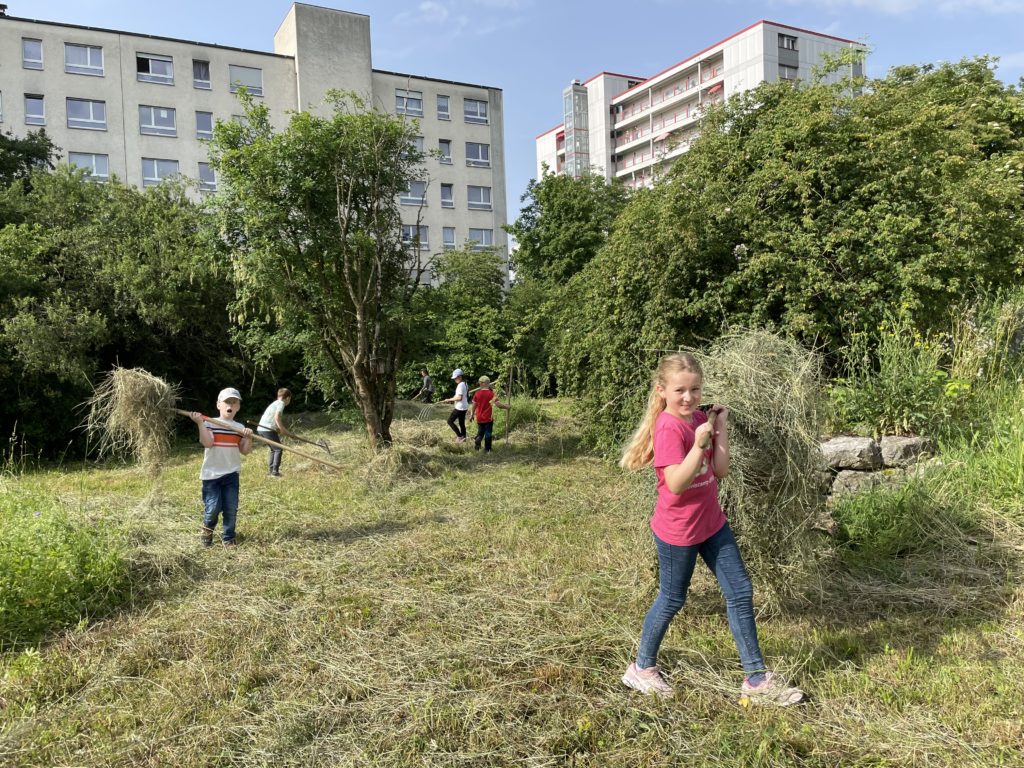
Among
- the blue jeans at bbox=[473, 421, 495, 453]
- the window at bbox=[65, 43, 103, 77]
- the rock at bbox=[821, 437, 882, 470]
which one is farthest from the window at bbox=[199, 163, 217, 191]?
the rock at bbox=[821, 437, 882, 470]

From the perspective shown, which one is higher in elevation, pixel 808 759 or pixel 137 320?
pixel 137 320

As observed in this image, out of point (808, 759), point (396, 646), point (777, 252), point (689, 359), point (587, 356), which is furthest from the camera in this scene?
point (587, 356)

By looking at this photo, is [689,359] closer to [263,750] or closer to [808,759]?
[808,759]

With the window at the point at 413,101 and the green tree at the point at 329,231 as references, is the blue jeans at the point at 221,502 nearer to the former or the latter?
the green tree at the point at 329,231

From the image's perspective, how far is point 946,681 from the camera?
317cm

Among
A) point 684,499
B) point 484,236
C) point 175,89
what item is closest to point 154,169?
point 175,89

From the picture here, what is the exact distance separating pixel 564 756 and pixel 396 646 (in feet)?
4.57

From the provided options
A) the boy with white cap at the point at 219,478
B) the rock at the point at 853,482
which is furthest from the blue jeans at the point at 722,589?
the boy with white cap at the point at 219,478

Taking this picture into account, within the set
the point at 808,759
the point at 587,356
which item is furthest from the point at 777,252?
the point at 808,759

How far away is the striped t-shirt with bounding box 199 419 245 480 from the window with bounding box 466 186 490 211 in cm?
3642

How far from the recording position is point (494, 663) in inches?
141

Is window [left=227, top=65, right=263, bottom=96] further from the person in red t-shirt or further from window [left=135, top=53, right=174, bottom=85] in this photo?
the person in red t-shirt

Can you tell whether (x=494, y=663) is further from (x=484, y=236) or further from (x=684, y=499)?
(x=484, y=236)

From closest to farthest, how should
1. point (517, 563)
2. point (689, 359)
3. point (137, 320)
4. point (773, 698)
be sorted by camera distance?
point (773, 698) → point (689, 359) → point (517, 563) → point (137, 320)
